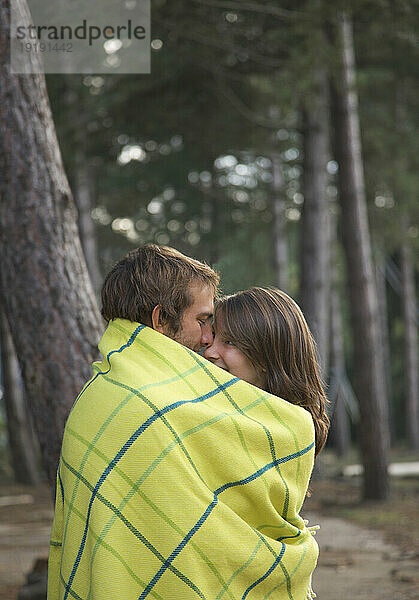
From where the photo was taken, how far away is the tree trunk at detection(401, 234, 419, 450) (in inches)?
859

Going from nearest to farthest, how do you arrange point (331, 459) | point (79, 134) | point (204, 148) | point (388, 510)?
point (388, 510)
point (79, 134)
point (204, 148)
point (331, 459)

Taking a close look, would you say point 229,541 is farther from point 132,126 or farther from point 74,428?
point 132,126

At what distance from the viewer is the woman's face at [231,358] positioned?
8.46 feet

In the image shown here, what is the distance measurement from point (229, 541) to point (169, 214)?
15071 millimetres

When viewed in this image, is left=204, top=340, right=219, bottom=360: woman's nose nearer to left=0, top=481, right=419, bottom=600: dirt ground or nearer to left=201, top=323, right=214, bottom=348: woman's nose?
left=201, top=323, right=214, bottom=348: woman's nose

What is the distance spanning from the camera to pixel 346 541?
8.23m

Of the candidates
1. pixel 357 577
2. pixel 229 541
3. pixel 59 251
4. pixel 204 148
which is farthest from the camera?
pixel 204 148

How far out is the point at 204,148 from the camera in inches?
523

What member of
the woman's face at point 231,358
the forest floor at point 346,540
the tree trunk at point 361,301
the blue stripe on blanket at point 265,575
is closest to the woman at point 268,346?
the woman's face at point 231,358

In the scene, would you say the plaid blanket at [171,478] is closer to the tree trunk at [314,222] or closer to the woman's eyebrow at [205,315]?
the woman's eyebrow at [205,315]

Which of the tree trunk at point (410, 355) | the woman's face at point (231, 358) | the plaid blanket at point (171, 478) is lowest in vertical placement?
the tree trunk at point (410, 355)

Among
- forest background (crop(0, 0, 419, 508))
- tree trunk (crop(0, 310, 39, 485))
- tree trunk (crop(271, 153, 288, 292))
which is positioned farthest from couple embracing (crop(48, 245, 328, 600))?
tree trunk (crop(271, 153, 288, 292))

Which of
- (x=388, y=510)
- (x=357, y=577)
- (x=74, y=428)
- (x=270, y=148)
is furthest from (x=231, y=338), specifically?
(x=270, y=148)

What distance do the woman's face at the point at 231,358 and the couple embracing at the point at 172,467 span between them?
13 cm
